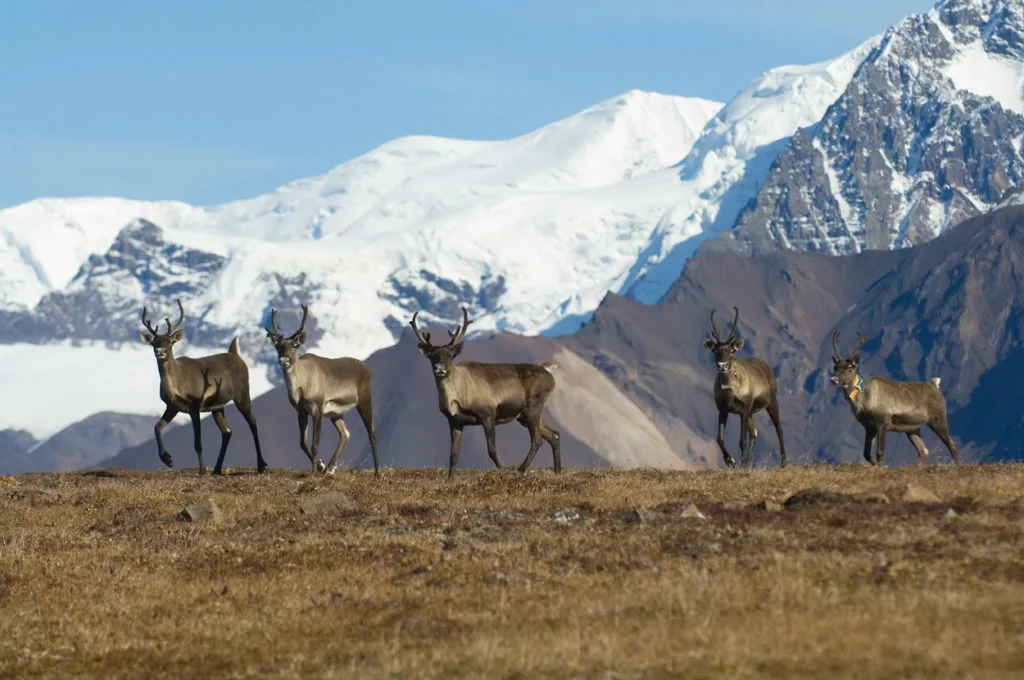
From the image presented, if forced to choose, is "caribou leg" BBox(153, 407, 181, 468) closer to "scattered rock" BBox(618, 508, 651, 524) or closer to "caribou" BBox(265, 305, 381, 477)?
"caribou" BBox(265, 305, 381, 477)

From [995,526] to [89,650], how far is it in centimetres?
1229

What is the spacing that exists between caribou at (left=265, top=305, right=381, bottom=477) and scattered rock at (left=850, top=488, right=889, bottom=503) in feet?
47.8

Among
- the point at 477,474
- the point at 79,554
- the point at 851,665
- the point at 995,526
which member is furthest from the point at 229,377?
the point at 851,665

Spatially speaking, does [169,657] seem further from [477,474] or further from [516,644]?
[477,474]

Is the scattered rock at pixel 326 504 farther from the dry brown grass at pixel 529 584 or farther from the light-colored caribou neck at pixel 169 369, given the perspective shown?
the light-colored caribou neck at pixel 169 369

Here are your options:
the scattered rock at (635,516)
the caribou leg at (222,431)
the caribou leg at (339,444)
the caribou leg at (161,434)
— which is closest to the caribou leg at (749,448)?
the caribou leg at (339,444)

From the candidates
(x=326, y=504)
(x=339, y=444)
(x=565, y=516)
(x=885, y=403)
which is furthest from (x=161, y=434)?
(x=885, y=403)

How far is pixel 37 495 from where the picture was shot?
3428 centimetres

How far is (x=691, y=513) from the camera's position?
26484mm

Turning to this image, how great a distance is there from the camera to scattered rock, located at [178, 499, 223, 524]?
95.0 feet

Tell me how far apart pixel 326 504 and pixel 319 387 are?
9556 millimetres

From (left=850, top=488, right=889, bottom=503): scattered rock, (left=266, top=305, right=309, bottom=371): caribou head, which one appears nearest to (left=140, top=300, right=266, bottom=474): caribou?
(left=266, top=305, right=309, bottom=371): caribou head

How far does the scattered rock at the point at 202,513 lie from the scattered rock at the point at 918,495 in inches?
460

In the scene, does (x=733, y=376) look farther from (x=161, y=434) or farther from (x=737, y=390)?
(x=161, y=434)
